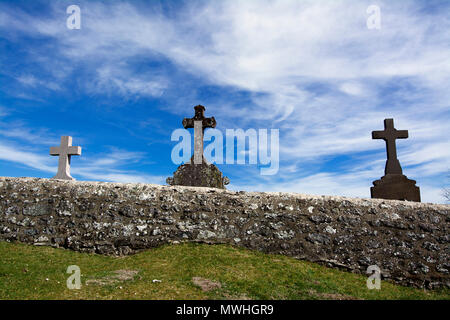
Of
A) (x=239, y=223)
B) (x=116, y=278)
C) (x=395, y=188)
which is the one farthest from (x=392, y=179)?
(x=116, y=278)

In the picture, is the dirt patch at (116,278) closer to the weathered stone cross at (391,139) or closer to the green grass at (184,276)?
the green grass at (184,276)

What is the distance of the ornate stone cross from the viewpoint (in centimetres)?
1270

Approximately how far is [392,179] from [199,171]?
26.3 ft

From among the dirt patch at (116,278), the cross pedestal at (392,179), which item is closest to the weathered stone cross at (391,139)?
the cross pedestal at (392,179)

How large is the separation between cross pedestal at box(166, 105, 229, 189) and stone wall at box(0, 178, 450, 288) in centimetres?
270

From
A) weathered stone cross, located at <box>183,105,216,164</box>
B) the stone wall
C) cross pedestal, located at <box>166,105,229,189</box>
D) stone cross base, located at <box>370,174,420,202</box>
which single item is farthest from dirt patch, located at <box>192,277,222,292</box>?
stone cross base, located at <box>370,174,420,202</box>

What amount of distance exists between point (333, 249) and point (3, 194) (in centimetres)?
961

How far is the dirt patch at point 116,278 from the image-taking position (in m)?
6.13

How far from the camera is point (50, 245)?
8.42 meters

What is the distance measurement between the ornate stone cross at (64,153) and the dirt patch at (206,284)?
8.58 metres

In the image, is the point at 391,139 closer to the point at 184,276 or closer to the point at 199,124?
the point at 199,124

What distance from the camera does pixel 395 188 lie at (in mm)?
13031
